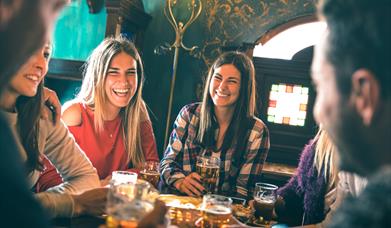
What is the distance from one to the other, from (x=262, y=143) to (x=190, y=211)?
4.45 ft

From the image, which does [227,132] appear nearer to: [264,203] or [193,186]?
[193,186]

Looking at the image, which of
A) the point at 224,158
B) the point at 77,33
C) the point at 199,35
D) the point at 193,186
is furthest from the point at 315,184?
the point at 77,33

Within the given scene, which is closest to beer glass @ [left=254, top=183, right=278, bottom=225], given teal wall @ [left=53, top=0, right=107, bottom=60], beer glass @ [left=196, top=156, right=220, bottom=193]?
beer glass @ [left=196, top=156, right=220, bottom=193]

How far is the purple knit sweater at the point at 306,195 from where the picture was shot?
2371 millimetres

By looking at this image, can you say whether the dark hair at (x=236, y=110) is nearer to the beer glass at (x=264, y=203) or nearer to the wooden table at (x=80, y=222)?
the beer glass at (x=264, y=203)

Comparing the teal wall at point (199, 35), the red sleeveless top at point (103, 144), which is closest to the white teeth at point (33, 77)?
the red sleeveless top at point (103, 144)

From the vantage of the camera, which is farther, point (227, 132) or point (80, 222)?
point (227, 132)

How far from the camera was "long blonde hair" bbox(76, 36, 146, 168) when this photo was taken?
2.79 m

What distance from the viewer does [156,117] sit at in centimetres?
484

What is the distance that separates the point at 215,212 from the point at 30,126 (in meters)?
0.95

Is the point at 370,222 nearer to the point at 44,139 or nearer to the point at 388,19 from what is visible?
the point at 388,19

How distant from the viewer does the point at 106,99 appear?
9.45 ft

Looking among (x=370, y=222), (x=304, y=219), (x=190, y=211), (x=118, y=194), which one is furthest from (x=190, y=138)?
(x=370, y=222)

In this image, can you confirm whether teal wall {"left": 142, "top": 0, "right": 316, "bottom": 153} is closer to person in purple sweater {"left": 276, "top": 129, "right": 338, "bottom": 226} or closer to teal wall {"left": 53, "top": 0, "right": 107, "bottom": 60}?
teal wall {"left": 53, "top": 0, "right": 107, "bottom": 60}
